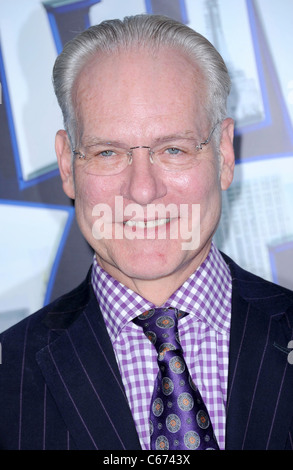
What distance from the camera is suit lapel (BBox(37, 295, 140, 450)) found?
2.13 metres

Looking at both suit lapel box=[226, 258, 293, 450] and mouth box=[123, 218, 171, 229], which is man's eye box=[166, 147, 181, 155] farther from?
suit lapel box=[226, 258, 293, 450]

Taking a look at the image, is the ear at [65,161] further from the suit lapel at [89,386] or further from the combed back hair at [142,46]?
the suit lapel at [89,386]

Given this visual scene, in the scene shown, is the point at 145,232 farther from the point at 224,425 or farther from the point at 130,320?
the point at 224,425

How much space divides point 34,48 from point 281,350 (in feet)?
5.32

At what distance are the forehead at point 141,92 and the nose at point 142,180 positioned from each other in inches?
3.2

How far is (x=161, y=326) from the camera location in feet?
7.33

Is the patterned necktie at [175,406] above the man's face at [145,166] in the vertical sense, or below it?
below

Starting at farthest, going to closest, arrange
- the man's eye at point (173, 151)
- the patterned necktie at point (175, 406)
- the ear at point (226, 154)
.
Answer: the ear at point (226, 154)
the man's eye at point (173, 151)
the patterned necktie at point (175, 406)

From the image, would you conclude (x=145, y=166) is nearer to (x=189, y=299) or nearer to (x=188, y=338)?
(x=189, y=299)

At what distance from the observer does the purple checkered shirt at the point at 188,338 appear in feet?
7.32

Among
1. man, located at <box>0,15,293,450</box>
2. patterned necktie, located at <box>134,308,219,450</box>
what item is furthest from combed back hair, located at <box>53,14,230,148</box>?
patterned necktie, located at <box>134,308,219,450</box>

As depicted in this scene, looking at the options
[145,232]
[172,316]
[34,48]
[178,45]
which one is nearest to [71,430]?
[172,316]

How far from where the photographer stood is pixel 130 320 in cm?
231
